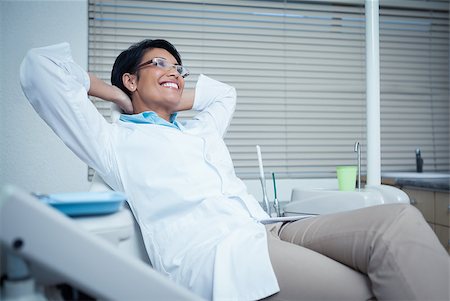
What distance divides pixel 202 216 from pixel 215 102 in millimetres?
735

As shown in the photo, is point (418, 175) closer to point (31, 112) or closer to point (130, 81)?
point (130, 81)

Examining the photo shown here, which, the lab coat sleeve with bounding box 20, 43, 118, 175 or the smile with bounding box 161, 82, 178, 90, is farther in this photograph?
the smile with bounding box 161, 82, 178, 90

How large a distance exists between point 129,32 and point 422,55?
1762mm

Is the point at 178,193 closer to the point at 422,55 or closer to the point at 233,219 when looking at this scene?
the point at 233,219

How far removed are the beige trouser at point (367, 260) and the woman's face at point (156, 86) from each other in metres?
0.71

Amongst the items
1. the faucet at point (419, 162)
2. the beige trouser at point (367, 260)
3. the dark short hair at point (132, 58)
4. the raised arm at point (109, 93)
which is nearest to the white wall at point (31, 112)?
the dark short hair at point (132, 58)

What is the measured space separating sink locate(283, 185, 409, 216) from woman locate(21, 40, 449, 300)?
346 mm

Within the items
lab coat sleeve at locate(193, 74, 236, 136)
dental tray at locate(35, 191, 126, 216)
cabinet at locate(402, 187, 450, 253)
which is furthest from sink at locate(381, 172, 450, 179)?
dental tray at locate(35, 191, 126, 216)

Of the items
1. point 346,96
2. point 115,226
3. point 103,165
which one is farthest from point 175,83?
point 346,96

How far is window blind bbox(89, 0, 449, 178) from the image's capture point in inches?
80.0

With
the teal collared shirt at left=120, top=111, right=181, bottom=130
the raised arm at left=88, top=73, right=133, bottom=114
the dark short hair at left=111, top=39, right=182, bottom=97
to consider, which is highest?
the dark short hair at left=111, top=39, right=182, bottom=97

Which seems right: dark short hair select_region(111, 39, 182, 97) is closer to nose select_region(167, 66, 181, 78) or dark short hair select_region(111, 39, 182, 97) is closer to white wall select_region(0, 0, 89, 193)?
nose select_region(167, 66, 181, 78)

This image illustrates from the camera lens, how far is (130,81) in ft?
4.87

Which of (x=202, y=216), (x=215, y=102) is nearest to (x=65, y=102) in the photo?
(x=202, y=216)
